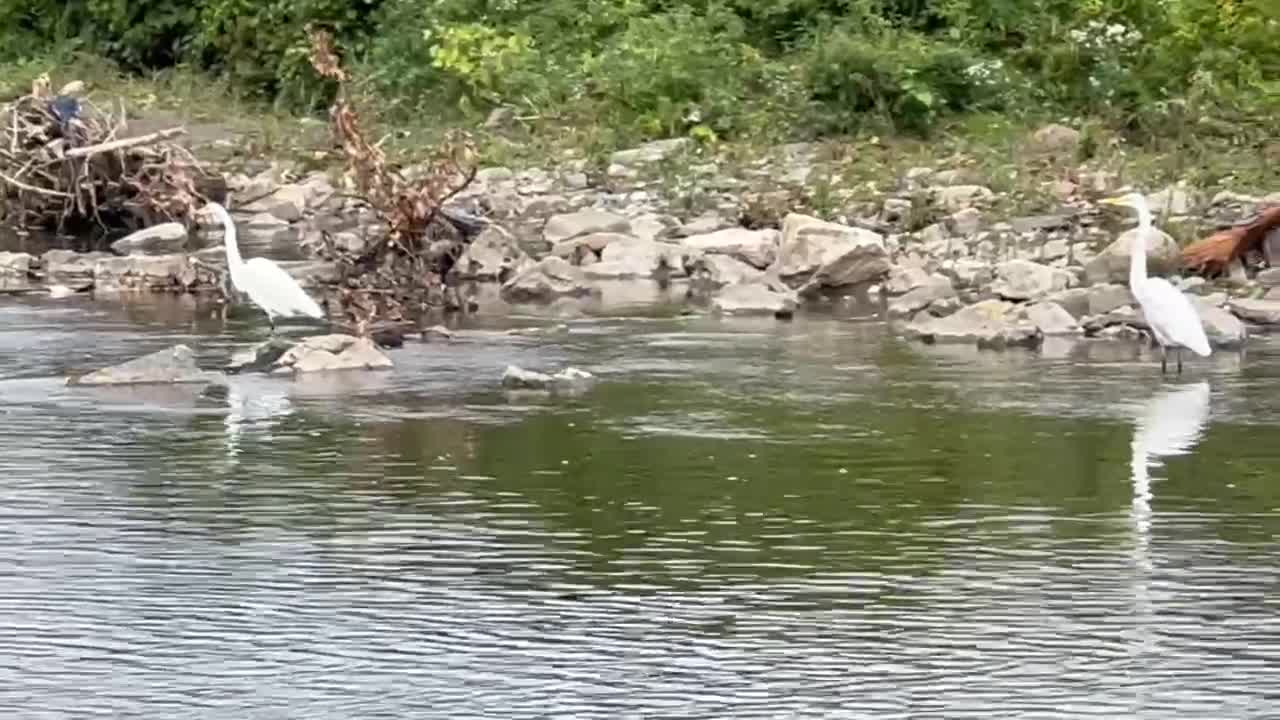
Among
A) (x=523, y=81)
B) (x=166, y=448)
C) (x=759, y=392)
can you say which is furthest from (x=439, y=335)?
(x=523, y=81)

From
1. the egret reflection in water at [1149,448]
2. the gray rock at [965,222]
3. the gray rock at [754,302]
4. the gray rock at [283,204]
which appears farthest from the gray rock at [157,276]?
the egret reflection in water at [1149,448]

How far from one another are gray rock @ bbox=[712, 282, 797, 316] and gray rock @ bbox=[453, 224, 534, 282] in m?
1.96

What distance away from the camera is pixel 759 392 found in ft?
48.9

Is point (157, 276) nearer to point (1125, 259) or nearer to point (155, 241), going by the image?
point (155, 241)

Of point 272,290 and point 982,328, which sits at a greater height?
point 272,290

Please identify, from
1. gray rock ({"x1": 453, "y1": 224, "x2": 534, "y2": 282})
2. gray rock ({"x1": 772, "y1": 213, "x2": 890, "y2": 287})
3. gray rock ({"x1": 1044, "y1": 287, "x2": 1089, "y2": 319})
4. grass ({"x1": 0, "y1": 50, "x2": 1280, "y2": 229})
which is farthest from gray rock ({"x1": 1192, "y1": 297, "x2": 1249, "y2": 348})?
gray rock ({"x1": 453, "y1": 224, "x2": 534, "y2": 282})

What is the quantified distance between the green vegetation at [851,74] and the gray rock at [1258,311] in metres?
5.08

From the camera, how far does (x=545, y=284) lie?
20031 mm

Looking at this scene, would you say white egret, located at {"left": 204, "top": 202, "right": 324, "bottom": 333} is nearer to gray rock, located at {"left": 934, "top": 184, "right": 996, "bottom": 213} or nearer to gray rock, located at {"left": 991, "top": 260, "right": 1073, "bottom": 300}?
gray rock, located at {"left": 991, "top": 260, "right": 1073, "bottom": 300}

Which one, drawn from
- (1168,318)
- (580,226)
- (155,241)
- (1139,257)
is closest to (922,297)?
(1139,257)

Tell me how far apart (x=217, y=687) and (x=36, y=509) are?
318 centimetres

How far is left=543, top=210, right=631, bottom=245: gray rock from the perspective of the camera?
71.3 feet

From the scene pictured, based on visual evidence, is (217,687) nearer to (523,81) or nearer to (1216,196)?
(1216,196)

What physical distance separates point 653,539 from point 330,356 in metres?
5.35
